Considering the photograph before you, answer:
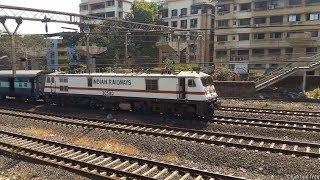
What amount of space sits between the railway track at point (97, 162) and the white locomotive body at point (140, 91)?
8218 millimetres

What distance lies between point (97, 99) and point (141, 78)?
17.2 feet

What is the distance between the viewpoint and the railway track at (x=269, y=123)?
1850 cm

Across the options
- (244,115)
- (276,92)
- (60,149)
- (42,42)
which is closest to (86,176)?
(60,149)

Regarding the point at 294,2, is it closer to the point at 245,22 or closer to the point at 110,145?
the point at 245,22

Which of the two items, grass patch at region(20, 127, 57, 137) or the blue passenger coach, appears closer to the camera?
grass patch at region(20, 127, 57, 137)

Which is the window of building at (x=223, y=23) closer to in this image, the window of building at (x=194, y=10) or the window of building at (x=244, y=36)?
the window of building at (x=244, y=36)

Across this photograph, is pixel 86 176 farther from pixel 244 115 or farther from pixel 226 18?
pixel 226 18

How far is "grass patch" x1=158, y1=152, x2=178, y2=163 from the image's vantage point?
45.8 feet

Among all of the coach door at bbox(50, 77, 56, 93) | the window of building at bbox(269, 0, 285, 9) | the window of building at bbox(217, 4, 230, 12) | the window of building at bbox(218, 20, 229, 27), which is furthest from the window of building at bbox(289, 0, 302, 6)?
the coach door at bbox(50, 77, 56, 93)

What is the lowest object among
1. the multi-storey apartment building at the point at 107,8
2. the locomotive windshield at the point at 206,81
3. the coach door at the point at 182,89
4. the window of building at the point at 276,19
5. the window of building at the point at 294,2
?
the coach door at the point at 182,89

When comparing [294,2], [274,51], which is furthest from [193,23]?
[294,2]

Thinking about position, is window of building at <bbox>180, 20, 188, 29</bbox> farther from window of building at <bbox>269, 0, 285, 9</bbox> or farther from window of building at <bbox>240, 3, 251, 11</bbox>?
window of building at <bbox>269, 0, 285, 9</bbox>

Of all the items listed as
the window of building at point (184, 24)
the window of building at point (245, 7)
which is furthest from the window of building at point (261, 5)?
the window of building at point (184, 24)

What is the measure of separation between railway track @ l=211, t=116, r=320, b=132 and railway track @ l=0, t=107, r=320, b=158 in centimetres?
316
